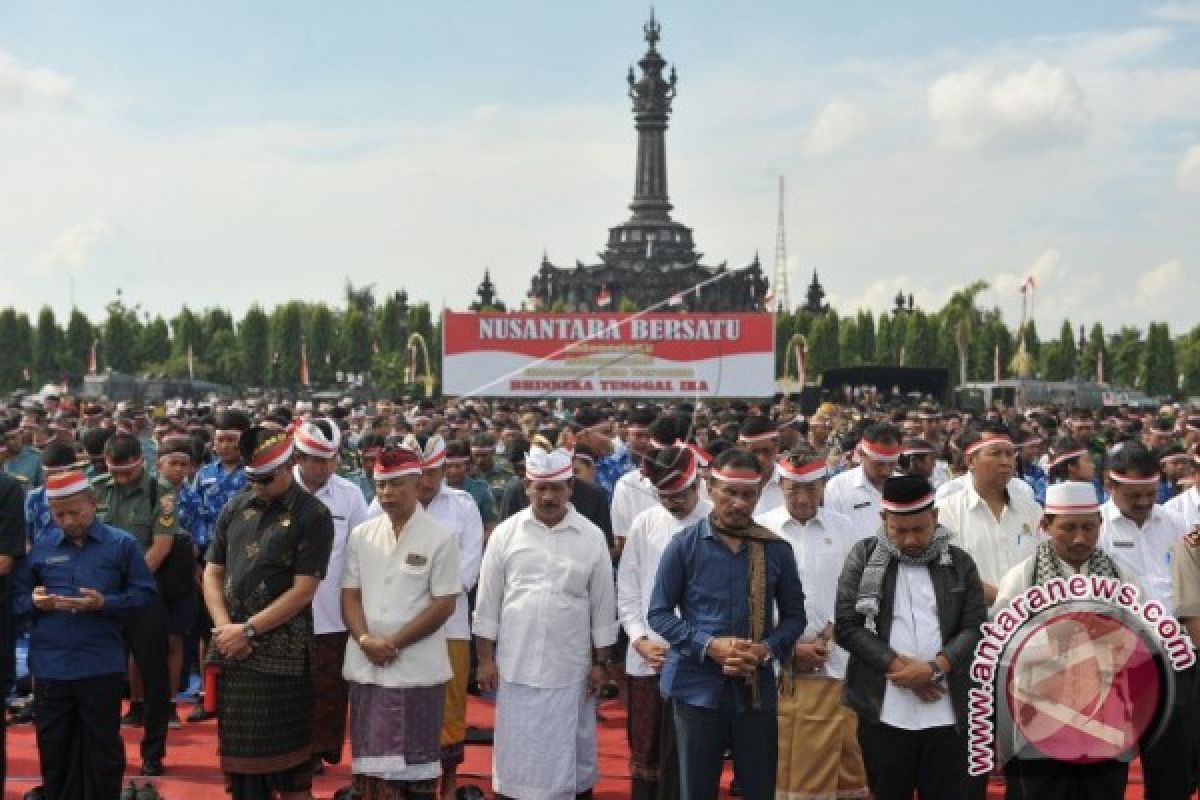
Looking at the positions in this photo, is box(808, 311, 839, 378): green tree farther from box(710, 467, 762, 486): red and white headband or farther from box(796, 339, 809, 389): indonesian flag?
box(710, 467, 762, 486): red and white headband

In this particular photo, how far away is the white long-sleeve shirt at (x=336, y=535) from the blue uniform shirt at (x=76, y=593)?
968 mm

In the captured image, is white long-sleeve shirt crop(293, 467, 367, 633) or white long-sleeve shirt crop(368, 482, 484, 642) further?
white long-sleeve shirt crop(368, 482, 484, 642)

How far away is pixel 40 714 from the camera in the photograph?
251 inches

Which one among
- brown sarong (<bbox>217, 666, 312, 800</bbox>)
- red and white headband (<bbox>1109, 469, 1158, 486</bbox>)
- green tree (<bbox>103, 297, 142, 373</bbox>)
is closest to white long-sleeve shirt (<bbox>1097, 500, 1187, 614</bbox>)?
red and white headband (<bbox>1109, 469, 1158, 486</bbox>)

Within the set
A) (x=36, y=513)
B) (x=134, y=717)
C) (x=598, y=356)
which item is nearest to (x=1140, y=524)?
(x=134, y=717)

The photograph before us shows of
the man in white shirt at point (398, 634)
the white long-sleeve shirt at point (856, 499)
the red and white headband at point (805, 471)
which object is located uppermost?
the red and white headband at point (805, 471)

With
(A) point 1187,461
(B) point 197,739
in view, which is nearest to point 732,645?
(B) point 197,739

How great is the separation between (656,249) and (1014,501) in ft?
358

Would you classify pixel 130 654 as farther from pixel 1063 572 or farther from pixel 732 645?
pixel 1063 572

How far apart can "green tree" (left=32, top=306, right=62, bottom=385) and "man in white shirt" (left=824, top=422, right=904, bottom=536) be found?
83.2 m

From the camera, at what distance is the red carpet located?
24.4 feet

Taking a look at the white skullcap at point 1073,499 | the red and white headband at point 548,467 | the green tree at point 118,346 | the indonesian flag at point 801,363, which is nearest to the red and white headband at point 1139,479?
the white skullcap at point 1073,499

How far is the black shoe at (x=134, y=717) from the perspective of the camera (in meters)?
8.92

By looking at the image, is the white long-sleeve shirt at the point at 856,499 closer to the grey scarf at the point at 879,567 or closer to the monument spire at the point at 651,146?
the grey scarf at the point at 879,567
